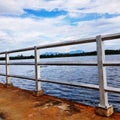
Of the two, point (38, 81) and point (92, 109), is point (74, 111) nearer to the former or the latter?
point (92, 109)

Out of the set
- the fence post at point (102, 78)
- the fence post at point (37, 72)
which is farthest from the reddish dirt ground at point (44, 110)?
the fence post at point (37, 72)

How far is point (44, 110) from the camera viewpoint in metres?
4.45

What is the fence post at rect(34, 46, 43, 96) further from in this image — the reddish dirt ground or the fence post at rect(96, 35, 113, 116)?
the fence post at rect(96, 35, 113, 116)

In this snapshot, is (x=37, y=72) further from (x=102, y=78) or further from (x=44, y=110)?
(x=102, y=78)

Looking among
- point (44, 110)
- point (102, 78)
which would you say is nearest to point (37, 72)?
point (44, 110)

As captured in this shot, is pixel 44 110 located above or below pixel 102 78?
below

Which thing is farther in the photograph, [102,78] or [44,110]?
[44,110]

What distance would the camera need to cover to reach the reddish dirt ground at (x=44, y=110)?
399cm

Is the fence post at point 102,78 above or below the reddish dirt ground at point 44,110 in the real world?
above

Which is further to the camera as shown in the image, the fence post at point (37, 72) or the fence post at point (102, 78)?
the fence post at point (37, 72)

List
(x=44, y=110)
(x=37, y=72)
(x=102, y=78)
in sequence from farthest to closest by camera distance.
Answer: (x=37, y=72), (x=44, y=110), (x=102, y=78)

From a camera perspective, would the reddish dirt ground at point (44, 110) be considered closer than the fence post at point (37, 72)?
Yes

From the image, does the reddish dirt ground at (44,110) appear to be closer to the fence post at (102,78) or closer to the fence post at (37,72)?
the fence post at (102,78)

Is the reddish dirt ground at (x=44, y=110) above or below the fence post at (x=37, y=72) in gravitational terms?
below
